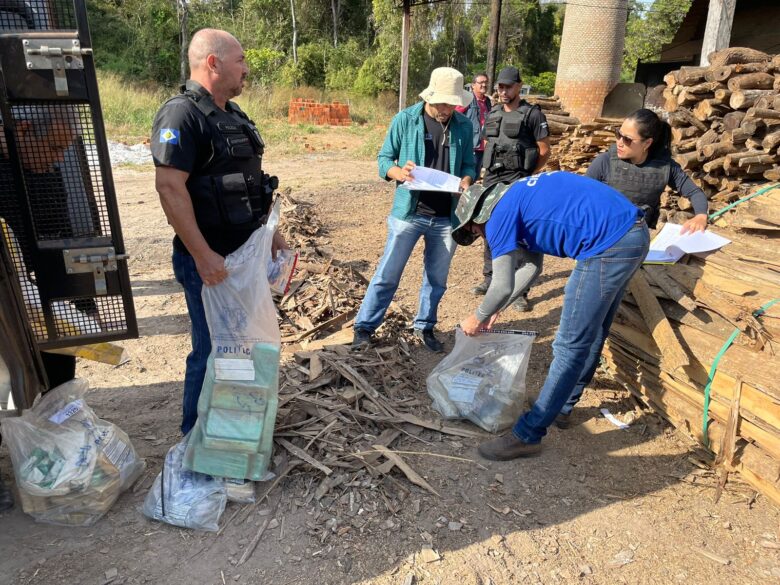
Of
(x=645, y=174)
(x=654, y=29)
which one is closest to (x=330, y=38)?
(x=654, y=29)

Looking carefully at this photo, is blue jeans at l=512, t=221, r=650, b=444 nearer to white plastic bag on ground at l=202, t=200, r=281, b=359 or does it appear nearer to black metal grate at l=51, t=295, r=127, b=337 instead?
white plastic bag on ground at l=202, t=200, r=281, b=359

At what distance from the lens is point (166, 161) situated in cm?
252

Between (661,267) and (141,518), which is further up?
(661,267)

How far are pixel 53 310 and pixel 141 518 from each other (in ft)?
3.71

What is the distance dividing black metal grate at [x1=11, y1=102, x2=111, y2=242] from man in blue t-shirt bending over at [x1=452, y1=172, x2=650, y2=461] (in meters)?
1.82

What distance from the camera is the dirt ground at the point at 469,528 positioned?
257cm

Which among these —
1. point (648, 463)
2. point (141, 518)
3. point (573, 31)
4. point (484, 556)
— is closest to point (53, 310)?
point (141, 518)

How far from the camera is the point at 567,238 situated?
304 centimetres

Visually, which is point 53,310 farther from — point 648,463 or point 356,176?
point 356,176

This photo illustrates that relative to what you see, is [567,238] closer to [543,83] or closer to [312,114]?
[312,114]

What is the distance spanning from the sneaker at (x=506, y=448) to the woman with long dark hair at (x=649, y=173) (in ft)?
6.11

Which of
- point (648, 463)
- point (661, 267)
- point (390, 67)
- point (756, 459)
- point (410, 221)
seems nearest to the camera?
point (756, 459)

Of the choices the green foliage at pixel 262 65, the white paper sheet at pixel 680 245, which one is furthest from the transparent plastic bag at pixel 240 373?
the green foliage at pixel 262 65

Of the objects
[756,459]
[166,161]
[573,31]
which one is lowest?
[756,459]
